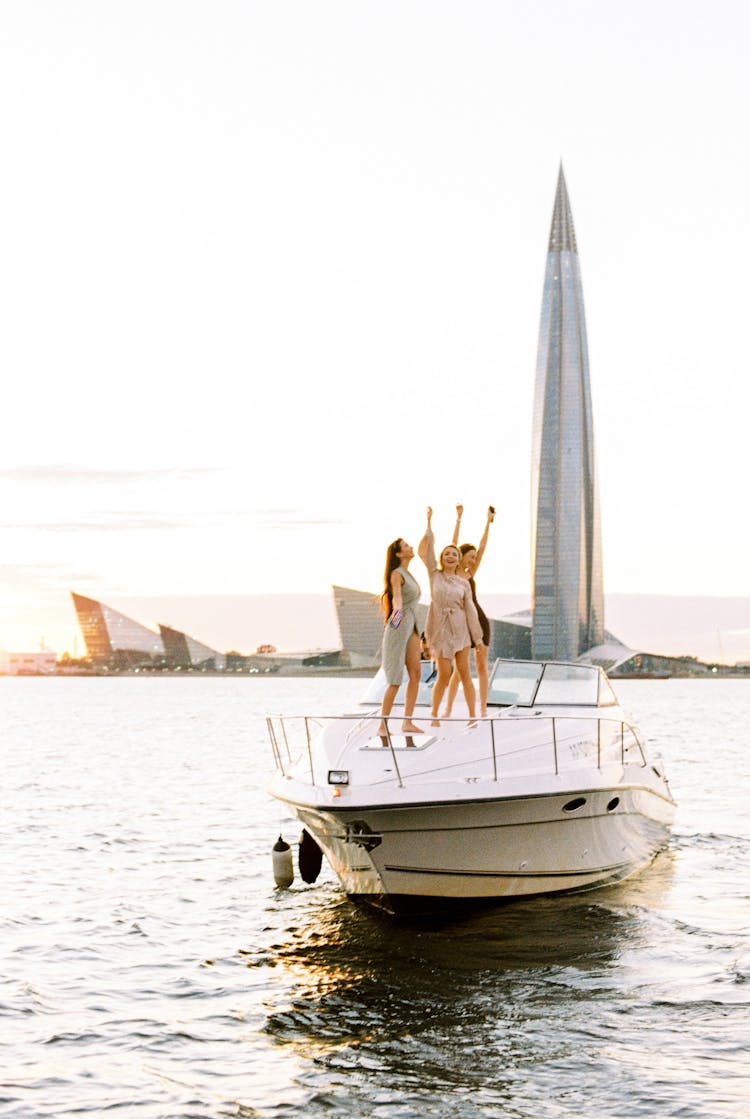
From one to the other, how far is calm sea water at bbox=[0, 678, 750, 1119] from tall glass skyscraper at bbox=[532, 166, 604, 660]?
12236 cm

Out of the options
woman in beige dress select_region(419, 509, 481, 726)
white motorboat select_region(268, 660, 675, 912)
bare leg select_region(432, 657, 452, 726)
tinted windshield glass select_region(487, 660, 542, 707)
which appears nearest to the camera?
white motorboat select_region(268, 660, 675, 912)

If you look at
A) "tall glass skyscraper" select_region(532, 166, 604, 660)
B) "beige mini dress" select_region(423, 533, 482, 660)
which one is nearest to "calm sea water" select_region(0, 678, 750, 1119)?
"beige mini dress" select_region(423, 533, 482, 660)

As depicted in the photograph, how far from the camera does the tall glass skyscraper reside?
5453 inches

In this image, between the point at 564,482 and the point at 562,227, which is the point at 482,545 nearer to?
the point at 564,482

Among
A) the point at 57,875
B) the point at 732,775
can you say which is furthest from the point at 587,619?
the point at 57,875

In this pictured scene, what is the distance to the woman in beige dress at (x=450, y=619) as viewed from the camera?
12.2 meters

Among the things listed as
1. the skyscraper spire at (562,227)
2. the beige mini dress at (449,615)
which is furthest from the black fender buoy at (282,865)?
the skyscraper spire at (562,227)

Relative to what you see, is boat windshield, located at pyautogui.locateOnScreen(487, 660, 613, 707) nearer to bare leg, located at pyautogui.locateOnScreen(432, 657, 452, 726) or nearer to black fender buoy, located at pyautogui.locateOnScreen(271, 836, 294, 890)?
bare leg, located at pyautogui.locateOnScreen(432, 657, 452, 726)

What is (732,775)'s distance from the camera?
3044 cm

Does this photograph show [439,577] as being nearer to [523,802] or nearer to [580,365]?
[523,802]

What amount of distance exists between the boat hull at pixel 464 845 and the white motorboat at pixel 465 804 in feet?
0.04

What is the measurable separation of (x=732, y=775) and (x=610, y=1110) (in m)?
24.2

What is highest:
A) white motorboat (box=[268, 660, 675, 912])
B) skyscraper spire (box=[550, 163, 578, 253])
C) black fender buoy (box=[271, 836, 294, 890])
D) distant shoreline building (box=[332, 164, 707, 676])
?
skyscraper spire (box=[550, 163, 578, 253])

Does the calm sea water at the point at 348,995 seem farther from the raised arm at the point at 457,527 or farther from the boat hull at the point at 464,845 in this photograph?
the raised arm at the point at 457,527
